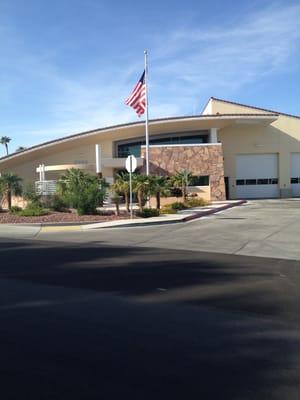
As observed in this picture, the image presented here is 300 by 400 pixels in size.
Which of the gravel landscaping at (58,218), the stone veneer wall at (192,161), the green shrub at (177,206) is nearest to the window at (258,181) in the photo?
the stone veneer wall at (192,161)

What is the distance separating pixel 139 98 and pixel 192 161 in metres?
15.2

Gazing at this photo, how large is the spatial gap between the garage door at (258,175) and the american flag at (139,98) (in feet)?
79.1

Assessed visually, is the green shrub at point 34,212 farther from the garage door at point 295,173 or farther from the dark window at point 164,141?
the garage door at point 295,173

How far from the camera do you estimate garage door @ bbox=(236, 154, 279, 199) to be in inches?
2189

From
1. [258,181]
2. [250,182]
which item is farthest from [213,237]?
[258,181]

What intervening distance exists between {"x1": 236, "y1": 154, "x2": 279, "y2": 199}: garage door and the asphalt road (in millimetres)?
44400

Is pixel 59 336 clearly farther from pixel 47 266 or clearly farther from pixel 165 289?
pixel 47 266

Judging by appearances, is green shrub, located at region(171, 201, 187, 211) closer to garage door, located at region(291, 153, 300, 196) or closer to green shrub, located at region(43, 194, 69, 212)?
green shrub, located at region(43, 194, 69, 212)

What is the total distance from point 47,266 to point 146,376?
665 centimetres

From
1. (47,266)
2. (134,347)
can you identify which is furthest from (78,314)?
(47,266)

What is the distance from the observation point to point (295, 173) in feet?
184

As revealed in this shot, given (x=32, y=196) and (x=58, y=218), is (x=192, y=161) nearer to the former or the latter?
(x=32, y=196)

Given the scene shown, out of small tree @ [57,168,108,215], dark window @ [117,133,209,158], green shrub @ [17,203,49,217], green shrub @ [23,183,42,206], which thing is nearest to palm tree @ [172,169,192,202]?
small tree @ [57,168,108,215]

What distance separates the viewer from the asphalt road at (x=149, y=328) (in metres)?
4.46
